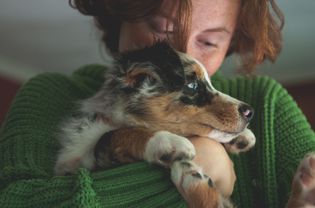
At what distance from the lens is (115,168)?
1.07 metres

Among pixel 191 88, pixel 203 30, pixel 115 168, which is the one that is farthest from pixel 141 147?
pixel 203 30

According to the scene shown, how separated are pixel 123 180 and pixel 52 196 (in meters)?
0.15

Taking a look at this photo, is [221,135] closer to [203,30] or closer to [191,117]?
[191,117]

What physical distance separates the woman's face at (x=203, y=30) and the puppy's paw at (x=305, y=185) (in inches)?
18.7

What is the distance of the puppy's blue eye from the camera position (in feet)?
3.96

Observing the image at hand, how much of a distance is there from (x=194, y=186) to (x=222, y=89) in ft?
2.21

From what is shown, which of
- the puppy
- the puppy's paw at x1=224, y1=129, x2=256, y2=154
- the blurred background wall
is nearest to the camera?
the puppy

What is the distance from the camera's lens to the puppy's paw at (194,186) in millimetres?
966

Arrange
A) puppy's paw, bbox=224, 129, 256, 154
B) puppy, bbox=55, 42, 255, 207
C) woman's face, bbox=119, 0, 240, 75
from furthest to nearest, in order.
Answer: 1. woman's face, bbox=119, 0, 240, 75
2. puppy's paw, bbox=224, 129, 256, 154
3. puppy, bbox=55, 42, 255, 207

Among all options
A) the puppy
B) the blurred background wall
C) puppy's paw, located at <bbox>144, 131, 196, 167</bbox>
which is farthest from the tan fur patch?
the blurred background wall

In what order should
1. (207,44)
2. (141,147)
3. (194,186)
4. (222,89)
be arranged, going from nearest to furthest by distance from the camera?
(194,186) < (141,147) < (207,44) < (222,89)

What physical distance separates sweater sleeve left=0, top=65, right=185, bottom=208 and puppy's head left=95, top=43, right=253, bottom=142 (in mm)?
177

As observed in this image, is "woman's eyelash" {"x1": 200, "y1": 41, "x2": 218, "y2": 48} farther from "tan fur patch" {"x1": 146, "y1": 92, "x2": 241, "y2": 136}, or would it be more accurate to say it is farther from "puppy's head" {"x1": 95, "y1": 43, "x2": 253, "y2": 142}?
"tan fur patch" {"x1": 146, "y1": 92, "x2": 241, "y2": 136}

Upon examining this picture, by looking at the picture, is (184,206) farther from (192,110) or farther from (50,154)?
(50,154)
